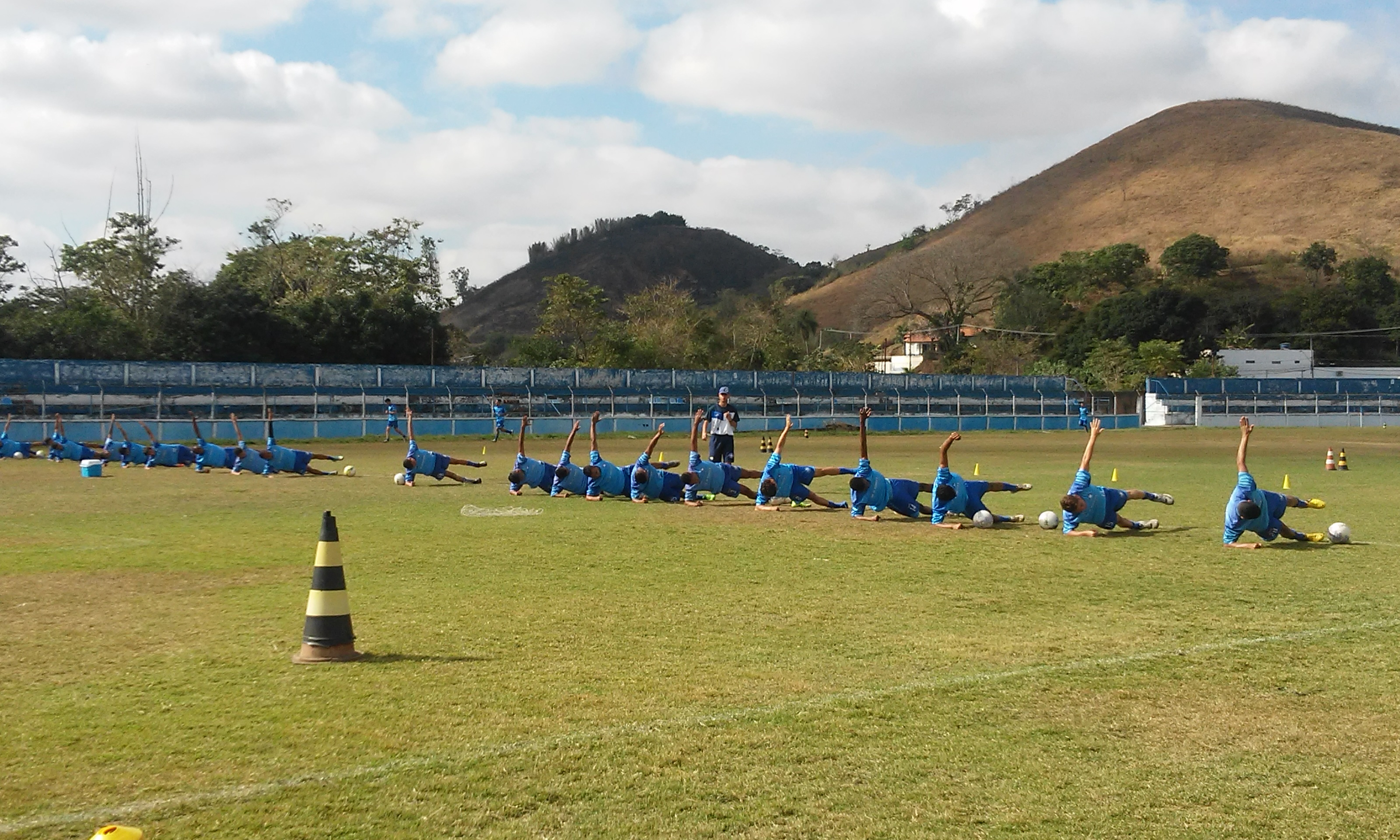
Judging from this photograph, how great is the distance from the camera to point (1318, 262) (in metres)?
144

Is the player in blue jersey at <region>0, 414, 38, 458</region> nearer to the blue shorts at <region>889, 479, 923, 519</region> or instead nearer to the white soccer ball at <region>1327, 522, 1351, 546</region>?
the blue shorts at <region>889, 479, 923, 519</region>

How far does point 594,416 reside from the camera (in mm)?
19828

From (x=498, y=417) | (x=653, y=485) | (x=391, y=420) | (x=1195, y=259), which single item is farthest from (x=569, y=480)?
(x=1195, y=259)

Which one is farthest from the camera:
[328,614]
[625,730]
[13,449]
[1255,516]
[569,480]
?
[13,449]

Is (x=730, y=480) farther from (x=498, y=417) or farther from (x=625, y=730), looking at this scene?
(x=498, y=417)

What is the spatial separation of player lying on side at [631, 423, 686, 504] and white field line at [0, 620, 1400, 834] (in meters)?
12.5

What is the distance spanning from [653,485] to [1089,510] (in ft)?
26.0

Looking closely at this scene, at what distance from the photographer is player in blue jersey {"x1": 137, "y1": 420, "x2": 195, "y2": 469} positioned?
101 feet

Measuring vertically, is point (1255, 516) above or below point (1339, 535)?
above

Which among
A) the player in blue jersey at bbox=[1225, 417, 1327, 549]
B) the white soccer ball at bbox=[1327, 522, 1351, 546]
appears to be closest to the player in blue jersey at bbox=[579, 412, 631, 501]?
the player in blue jersey at bbox=[1225, 417, 1327, 549]

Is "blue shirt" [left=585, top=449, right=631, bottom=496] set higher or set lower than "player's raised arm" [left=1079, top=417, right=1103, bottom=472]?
lower

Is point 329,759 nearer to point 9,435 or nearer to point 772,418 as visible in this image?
point 9,435

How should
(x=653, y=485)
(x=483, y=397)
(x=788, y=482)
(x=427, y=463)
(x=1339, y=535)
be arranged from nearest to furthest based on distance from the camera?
(x=1339, y=535), (x=788, y=482), (x=653, y=485), (x=427, y=463), (x=483, y=397)

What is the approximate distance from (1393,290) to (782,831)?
477 feet
